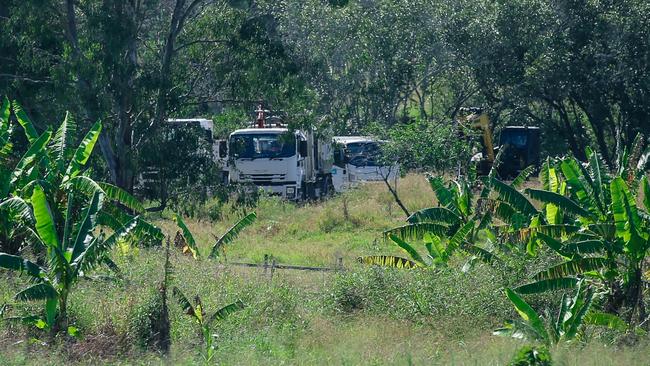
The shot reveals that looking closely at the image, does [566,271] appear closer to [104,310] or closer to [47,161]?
[104,310]

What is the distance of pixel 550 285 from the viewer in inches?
502

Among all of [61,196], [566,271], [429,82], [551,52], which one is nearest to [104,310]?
[61,196]

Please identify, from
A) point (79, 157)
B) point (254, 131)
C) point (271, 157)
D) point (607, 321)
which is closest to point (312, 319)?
point (607, 321)

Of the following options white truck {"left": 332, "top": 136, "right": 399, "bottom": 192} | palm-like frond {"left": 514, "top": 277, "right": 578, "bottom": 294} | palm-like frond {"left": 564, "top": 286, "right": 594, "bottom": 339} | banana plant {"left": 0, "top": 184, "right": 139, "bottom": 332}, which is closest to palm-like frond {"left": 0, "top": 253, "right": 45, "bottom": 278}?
banana plant {"left": 0, "top": 184, "right": 139, "bottom": 332}

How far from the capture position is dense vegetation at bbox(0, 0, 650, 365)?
38.2 ft

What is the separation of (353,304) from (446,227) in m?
3.66

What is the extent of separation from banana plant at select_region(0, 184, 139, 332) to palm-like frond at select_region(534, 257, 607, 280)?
17.3 feet

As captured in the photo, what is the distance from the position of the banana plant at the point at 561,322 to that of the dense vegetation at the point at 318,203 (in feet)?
0.11

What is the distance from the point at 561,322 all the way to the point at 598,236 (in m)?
2.28

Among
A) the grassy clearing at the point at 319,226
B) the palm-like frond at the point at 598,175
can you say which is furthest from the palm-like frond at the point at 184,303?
the grassy clearing at the point at 319,226

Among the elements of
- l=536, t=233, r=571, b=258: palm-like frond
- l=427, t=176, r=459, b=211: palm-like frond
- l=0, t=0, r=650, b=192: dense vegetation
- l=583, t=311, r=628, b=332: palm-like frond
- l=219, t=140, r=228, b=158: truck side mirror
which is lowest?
l=583, t=311, r=628, b=332: palm-like frond

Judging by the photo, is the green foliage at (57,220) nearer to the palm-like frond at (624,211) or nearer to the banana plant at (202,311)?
the banana plant at (202,311)

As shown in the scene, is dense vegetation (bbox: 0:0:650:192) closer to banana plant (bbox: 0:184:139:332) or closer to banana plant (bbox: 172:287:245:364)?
banana plant (bbox: 172:287:245:364)

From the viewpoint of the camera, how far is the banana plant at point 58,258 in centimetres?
1162
